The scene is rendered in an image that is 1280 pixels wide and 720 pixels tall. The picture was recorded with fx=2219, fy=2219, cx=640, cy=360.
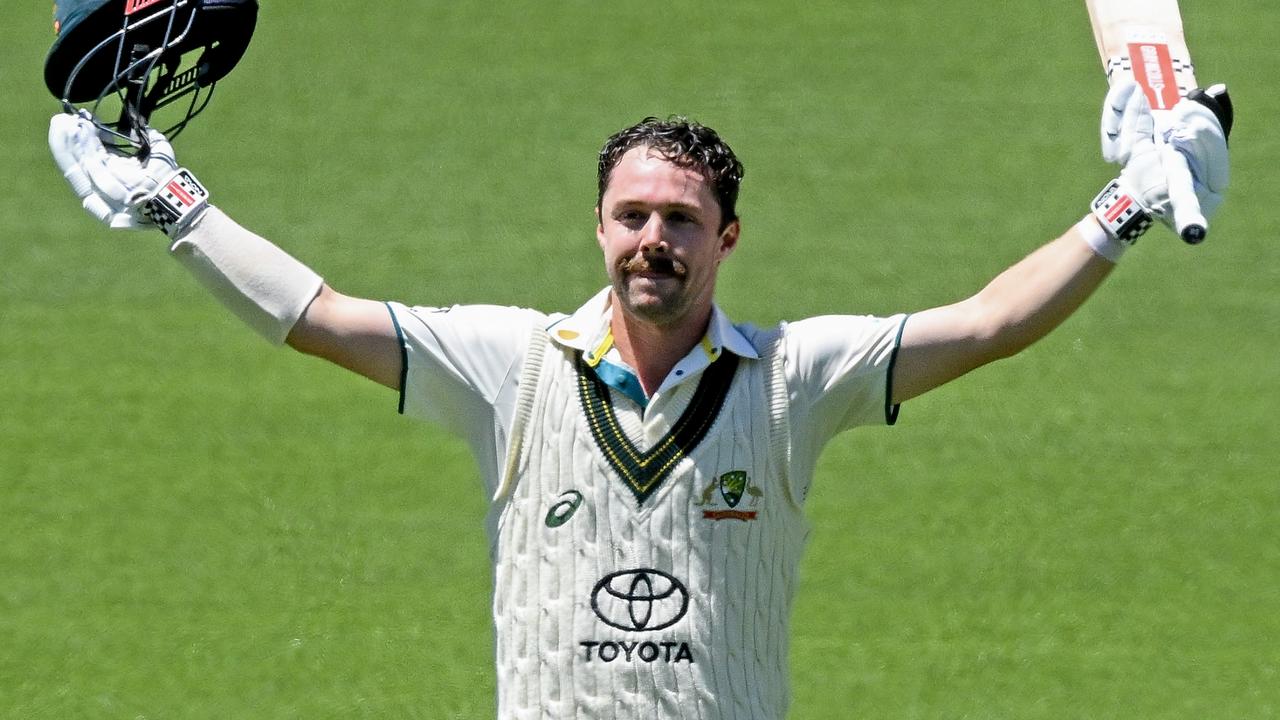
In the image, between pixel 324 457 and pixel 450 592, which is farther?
pixel 324 457

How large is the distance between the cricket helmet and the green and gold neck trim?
105 centimetres

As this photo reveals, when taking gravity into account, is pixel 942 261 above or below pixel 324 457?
above

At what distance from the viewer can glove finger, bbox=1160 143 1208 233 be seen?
13.7ft

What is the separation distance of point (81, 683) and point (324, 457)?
55.5 inches

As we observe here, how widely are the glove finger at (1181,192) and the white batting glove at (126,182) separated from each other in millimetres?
1857

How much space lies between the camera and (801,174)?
9.98 metres

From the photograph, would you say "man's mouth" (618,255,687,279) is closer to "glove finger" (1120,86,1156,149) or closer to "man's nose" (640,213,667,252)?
"man's nose" (640,213,667,252)

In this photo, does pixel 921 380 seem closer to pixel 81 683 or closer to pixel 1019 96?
pixel 81 683

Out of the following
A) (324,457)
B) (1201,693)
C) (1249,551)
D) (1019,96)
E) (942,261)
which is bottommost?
(1201,693)

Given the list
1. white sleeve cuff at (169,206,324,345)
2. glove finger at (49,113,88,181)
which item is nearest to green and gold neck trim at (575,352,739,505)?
white sleeve cuff at (169,206,324,345)

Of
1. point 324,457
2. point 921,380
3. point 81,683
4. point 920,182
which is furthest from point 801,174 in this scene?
point 921,380

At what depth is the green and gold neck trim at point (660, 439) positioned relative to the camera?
439 cm

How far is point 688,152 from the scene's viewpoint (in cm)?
445

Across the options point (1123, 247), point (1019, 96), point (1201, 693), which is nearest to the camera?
point (1123, 247)
